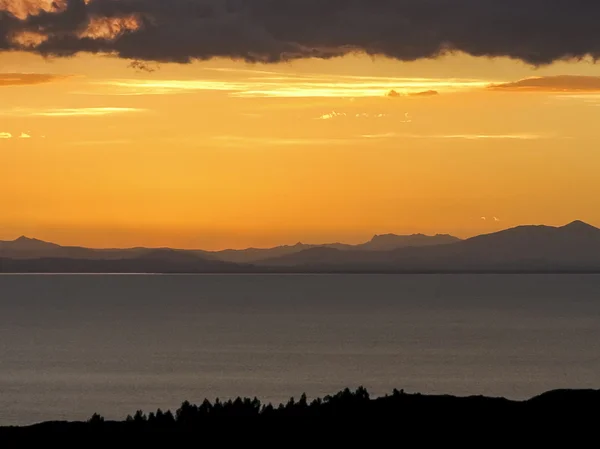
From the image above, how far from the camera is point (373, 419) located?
1373 inches

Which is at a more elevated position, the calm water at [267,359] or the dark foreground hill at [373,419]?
the calm water at [267,359]

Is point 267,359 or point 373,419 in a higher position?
point 267,359

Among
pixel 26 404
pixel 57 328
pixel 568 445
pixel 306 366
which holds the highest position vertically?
pixel 57 328

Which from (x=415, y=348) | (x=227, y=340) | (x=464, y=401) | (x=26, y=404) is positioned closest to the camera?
(x=464, y=401)

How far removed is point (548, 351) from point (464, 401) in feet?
326

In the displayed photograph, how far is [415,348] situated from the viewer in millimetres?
133250

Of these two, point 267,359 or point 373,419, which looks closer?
point 373,419

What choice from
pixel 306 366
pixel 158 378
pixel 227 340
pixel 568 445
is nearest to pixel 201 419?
pixel 568 445

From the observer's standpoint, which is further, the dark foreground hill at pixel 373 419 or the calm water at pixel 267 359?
the calm water at pixel 267 359

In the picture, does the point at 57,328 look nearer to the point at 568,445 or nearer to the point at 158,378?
the point at 158,378

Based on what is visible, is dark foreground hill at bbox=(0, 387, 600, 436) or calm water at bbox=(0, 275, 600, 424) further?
calm water at bbox=(0, 275, 600, 424)

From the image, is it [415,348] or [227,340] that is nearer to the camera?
[415,348]

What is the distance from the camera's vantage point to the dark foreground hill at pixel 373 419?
34.3 m

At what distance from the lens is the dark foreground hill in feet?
113
